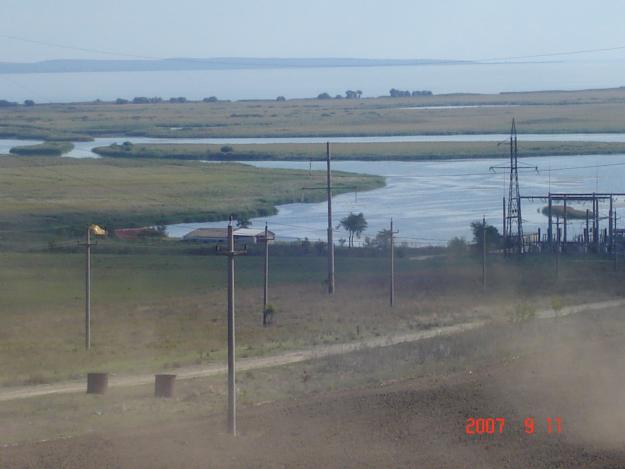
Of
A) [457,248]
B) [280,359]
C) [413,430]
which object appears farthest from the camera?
[457,248]

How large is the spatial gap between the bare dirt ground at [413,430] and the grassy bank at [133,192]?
87.3 ft

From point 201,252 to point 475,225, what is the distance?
29.1ft

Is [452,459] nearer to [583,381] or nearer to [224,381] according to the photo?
[583,381]

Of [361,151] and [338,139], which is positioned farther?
[338,139]

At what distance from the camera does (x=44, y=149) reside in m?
67.4

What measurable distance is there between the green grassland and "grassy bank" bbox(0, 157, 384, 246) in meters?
19.1

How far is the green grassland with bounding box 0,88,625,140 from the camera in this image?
79375 millimetres

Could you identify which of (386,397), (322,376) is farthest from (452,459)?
(322,376)

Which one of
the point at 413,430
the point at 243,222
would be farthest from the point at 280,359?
the point at 243,222

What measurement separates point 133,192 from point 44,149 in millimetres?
20073

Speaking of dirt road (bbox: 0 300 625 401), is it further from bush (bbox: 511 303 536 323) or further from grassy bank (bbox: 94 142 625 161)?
grassy bank (bbox: 94 142 625 161)

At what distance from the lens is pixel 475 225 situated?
33844 millimetres

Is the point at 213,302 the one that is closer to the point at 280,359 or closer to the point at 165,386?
the point at 280,359

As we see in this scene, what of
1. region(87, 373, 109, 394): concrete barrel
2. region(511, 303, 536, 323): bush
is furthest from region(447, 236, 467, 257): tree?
region(87, 373, 109, 394): concrete barrel
